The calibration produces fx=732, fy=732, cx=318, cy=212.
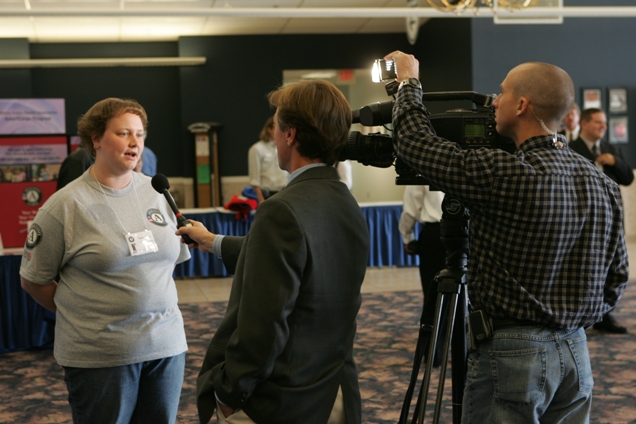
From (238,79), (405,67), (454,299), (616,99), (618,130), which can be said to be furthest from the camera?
(238,79)

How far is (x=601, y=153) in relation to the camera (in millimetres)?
5223

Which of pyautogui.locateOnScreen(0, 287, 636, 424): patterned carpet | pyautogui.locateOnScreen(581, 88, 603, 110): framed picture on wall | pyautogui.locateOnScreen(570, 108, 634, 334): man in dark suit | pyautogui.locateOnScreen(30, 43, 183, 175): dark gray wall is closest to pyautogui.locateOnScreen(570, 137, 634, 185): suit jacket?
pyautogui.locateOnScreen(570, 108, 634, 334): man in dark suit

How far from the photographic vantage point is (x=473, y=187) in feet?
5.45

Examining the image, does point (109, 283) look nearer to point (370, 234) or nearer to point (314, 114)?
point (314, 114)

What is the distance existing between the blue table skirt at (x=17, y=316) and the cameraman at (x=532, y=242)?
3.71 meters

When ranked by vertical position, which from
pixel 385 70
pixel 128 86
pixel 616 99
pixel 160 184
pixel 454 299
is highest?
pixel 128 86

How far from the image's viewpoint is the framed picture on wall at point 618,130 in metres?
10.1

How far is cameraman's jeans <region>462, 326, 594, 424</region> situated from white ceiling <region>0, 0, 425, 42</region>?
8216mm

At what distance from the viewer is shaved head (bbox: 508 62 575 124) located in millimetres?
1674

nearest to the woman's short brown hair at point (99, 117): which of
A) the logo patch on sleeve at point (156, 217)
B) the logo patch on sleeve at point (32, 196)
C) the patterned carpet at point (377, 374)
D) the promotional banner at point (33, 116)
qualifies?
the logo patch on sleeve at point (156, 217)

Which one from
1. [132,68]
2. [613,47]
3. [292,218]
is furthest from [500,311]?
[132,68]

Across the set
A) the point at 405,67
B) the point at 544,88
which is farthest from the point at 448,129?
the point at 544,88

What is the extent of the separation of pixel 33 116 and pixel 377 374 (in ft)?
15.6

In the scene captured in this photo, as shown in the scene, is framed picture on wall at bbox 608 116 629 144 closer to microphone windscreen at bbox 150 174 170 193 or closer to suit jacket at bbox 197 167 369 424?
microphone windscreen at bbox 150 174 170 193
